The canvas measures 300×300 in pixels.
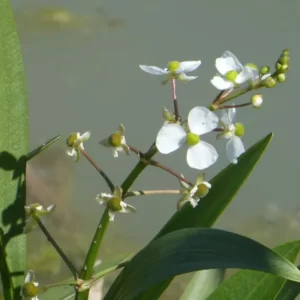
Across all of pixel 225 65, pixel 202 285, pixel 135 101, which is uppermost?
pixel 225 65

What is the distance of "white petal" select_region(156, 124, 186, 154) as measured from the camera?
53 cm

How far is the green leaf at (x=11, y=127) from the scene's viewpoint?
2.23 ft

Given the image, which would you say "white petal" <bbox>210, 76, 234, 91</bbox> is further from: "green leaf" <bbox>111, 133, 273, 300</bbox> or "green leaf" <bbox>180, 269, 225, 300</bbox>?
"green leaf" <bbox>180, 269, 225, 300</bbox>

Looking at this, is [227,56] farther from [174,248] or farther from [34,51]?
[34,51]

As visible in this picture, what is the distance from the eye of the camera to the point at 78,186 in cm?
131

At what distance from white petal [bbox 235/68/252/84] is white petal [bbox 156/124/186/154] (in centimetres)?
6

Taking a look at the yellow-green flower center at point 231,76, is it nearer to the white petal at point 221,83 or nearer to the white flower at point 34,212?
the white petal at point 221,83

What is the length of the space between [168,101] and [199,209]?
64cm

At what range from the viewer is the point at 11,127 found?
0.69 m

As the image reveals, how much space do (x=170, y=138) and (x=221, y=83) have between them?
62 mm

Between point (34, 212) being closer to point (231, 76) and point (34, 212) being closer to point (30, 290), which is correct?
point (30, 290)

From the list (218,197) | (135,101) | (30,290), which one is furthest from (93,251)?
(135,101)

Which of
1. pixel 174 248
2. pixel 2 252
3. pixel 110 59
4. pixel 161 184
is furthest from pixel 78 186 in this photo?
pixel 174 248

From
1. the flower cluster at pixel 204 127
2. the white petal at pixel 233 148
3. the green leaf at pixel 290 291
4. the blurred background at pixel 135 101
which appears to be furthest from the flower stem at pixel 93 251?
the blurred background at pixel 135 101
